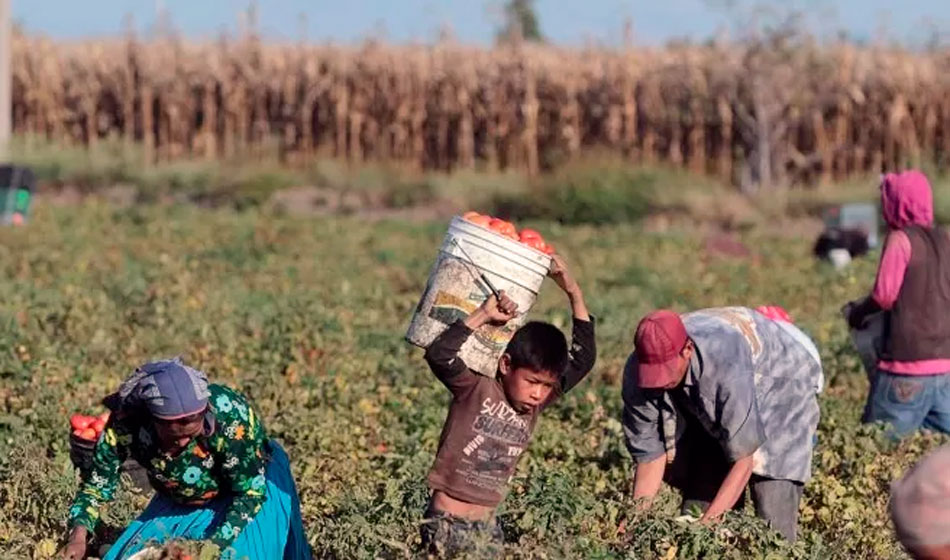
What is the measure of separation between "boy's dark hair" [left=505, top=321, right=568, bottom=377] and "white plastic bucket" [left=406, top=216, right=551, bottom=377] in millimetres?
44

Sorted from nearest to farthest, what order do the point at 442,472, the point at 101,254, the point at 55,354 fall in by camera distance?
1. the point at 442,472
2. the point at 55,354
3. the point at 101,254

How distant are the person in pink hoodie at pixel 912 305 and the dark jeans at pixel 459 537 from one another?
9.23 ft

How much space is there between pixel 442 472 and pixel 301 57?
2540 cm

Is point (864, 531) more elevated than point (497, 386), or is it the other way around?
point (497, 386)

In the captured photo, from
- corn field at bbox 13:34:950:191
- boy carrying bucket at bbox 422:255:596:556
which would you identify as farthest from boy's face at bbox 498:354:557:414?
corn field at bbox 13:34:950:191

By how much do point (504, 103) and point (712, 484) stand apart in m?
22.9

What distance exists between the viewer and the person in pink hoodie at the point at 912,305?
7.88m

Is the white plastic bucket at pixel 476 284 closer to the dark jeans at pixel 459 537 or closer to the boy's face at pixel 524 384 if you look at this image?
the boy's face at pixel 524 384

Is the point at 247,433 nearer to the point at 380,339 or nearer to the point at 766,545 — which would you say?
the point at 766,545

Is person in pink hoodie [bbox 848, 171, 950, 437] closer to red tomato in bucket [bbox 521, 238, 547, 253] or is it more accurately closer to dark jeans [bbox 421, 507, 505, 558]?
red tomato in bucket [bbox 521, 238, 547, 253]

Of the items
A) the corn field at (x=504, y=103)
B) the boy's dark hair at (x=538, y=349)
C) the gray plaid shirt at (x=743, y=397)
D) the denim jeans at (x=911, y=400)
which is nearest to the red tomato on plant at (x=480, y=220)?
the boy's dark hair at (x=538, y=349)

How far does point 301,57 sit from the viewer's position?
1214 inches

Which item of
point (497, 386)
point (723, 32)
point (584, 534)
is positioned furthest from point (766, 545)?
point (723, 32)

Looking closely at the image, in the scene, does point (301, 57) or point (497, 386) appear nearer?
point (497, 386)
